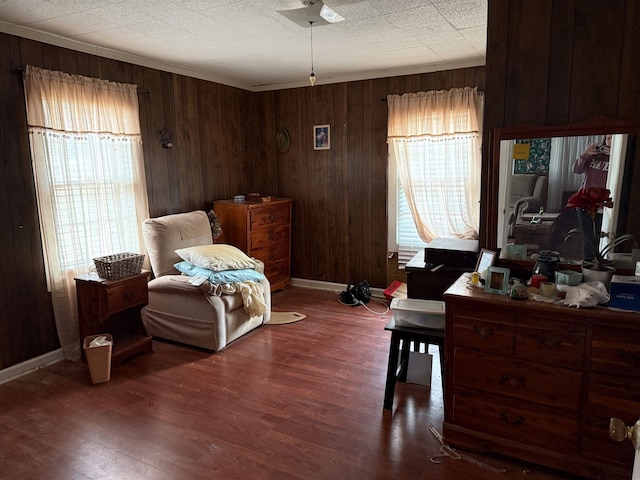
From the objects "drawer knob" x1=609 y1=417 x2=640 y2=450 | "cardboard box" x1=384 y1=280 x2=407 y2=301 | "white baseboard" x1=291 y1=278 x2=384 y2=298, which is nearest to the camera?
"drawer knob" x1=609 y1=417 x2=640 y2=450

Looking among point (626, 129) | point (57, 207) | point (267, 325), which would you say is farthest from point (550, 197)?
point (57, 207)

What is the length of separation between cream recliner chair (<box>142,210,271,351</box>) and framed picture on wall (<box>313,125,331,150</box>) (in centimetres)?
176

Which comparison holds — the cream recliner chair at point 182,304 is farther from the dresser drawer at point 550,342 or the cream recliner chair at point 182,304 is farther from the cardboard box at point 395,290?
the dresser drawer at point 550,342

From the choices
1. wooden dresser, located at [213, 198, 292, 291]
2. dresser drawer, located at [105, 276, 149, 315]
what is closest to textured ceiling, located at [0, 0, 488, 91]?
wooden dresser, located at [213, 198, 292, 291]

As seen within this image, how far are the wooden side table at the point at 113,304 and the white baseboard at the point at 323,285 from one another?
84.6 inches

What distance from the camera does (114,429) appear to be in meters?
2.41

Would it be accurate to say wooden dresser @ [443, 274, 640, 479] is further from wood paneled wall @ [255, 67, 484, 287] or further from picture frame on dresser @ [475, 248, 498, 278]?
wood paneled wall @ [255, 67, 484, 287]

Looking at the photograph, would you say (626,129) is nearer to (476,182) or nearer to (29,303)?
(476,182)

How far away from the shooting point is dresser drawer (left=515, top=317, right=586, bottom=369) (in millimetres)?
1867

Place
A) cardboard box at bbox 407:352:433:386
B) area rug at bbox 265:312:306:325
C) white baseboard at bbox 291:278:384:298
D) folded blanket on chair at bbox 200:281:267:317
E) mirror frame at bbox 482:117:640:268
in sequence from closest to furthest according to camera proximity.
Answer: mirror frame at bbox 482:117:640:268 → cardboard box at bbox 407:352:433:386 → folded blanket on chair at bbox 200:281:267:317 → area rug at bbox 265:312:306:325 → white baseboard at bbox 291:278:384:298

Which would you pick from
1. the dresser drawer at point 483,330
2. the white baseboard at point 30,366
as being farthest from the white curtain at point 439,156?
the white baseboard at point 30,366

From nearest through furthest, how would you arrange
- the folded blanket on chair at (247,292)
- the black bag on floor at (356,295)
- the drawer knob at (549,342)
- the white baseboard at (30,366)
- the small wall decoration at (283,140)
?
the drawer knob at (549,342) → the white baseboard at (30,366) → the folded blanket on chair at (247,292) → the black bag on floor at (356,295) → the small wall decoration at (283,140)

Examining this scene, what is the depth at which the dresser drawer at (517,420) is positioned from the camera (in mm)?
1957

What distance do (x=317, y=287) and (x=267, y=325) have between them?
1.30 meters
